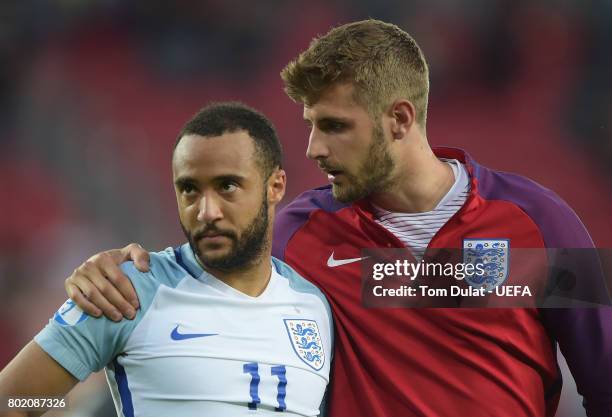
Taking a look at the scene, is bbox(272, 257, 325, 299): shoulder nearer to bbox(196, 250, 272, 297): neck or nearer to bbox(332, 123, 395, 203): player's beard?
bbox(196, 250, 272, 297): neck

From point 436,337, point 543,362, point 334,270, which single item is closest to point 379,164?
point 334,270

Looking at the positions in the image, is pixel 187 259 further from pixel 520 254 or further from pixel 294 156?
pixel 294 156

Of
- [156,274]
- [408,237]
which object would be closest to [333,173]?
[408,237]

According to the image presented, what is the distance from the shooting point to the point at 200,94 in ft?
26.3

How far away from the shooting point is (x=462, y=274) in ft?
10.3

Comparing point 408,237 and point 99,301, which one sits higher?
point 408,237

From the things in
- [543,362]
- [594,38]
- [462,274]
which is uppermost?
[594,38]

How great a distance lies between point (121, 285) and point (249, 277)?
445 mm

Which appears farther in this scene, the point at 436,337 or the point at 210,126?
the point at 436,337

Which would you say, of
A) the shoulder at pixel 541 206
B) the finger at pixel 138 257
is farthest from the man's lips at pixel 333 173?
the finger at pixel 138 257

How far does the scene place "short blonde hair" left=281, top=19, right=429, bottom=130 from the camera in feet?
10.6

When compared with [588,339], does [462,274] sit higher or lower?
higher

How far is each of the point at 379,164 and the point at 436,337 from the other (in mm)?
710

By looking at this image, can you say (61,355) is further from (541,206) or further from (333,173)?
(541,206)
